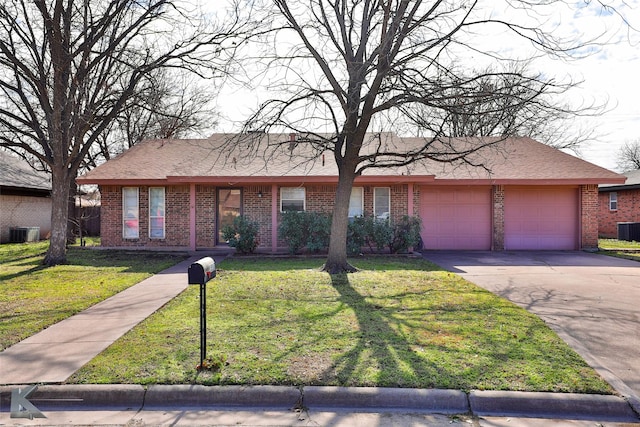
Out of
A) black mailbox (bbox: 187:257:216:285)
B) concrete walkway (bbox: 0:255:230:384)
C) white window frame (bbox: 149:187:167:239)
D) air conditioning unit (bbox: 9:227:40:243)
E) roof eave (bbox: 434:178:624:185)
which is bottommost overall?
concrete walkway (bbox: 0:255:230:384)

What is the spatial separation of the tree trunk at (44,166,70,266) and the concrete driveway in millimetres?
10811

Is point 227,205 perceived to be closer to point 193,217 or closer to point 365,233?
point 193,217

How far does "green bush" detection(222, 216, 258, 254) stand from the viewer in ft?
43.0

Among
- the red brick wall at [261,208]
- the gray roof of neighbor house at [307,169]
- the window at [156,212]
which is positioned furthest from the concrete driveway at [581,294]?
the window at [156,212]

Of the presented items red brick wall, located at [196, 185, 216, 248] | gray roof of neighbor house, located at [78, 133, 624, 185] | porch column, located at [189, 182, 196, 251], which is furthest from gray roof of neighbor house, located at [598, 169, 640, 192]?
porch column, located at [189, 182, 196, 251]

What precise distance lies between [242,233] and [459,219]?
8.18 meters

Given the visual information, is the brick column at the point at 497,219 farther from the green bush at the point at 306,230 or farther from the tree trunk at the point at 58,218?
the tree trunk at the point at 58,218

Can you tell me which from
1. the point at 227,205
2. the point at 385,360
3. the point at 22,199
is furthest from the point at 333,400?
the point at 22,199

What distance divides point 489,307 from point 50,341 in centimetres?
619

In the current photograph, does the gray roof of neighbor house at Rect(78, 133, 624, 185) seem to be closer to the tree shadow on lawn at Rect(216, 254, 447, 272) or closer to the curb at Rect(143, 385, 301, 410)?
the tree shadow on lawn at Rect(216, 254, 447, 272)

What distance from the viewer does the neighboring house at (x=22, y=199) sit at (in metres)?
19.3

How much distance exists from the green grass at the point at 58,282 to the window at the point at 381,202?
6.90 meters

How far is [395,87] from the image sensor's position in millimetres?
8617

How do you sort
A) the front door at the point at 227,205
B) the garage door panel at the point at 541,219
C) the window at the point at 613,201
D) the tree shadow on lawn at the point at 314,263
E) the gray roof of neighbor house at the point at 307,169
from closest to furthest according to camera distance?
the tree shadow on lawn at the point at 314,263 → the gray roof of neighbor house at the point at 307,169 → the front door at the point at 227,205 → the garage door panel at the point at 541,219 → the window at the point at 613,201
